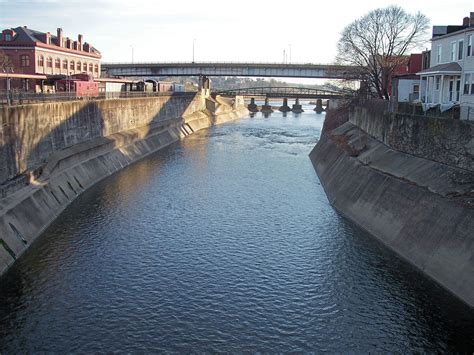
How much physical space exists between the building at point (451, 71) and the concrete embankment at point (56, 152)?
30.8m

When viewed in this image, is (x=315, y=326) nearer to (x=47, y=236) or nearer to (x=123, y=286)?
(x=123, y=286)

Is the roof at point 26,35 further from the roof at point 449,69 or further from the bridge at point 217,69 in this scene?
the roof at point 449,69

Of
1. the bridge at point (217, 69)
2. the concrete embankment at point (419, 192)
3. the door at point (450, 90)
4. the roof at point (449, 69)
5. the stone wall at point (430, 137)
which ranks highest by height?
the bridge at point (217, 69)

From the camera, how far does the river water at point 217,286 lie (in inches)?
877

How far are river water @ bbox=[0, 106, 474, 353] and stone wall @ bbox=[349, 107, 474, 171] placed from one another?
25.8 feet

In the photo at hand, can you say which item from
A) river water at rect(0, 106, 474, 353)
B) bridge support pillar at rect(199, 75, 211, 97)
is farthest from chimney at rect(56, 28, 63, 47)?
river water at rect(0, 106, 474, 353)

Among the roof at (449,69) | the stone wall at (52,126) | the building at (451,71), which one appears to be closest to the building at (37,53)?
the stone wall at (52,126)

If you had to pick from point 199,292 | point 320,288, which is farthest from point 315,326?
point 199,292

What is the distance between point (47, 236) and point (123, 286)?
10.1 m

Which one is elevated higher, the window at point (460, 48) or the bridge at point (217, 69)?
the bridge at point (217, 69)

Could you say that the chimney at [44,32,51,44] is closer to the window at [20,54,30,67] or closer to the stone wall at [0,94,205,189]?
the window at [20,54,30,67]

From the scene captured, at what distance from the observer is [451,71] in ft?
148

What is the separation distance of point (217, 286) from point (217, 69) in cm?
11688

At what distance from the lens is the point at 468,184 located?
1232 inches
